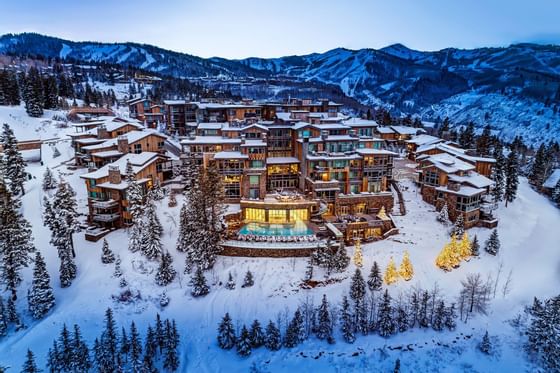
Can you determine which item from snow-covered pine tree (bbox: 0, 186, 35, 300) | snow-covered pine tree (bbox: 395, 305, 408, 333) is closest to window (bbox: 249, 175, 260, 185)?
snow-covered pine tree (bbox: 395, 305, 408, 333)

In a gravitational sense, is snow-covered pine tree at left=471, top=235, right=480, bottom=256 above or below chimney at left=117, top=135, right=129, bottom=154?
below

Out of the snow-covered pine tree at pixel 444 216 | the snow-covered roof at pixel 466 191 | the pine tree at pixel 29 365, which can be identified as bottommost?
the pine tree at pixel 29 365

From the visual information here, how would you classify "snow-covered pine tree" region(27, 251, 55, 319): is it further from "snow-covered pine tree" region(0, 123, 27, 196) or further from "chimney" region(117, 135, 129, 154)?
"chimney" region(117, 135, 129, 154)

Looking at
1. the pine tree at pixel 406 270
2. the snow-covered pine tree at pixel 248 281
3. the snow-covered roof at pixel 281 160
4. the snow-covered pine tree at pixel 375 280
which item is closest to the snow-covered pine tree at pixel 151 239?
the snow-covered pine tree at pixel 248 281

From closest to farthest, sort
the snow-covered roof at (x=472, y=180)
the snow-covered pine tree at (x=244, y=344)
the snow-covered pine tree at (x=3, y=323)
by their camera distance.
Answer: the snow-covered pine tree at (x=244, y=344), the snow-covered pine tree at (x=3, y=323), the snow-covered roof at (x=472, y=180)

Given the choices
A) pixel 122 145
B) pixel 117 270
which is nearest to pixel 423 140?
pixel 122 145

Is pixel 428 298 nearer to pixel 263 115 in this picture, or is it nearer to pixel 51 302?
pixel 51 302

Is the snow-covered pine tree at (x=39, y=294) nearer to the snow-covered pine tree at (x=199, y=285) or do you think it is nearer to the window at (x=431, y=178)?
the snow-covered pine tree at (x=199, y=285)
